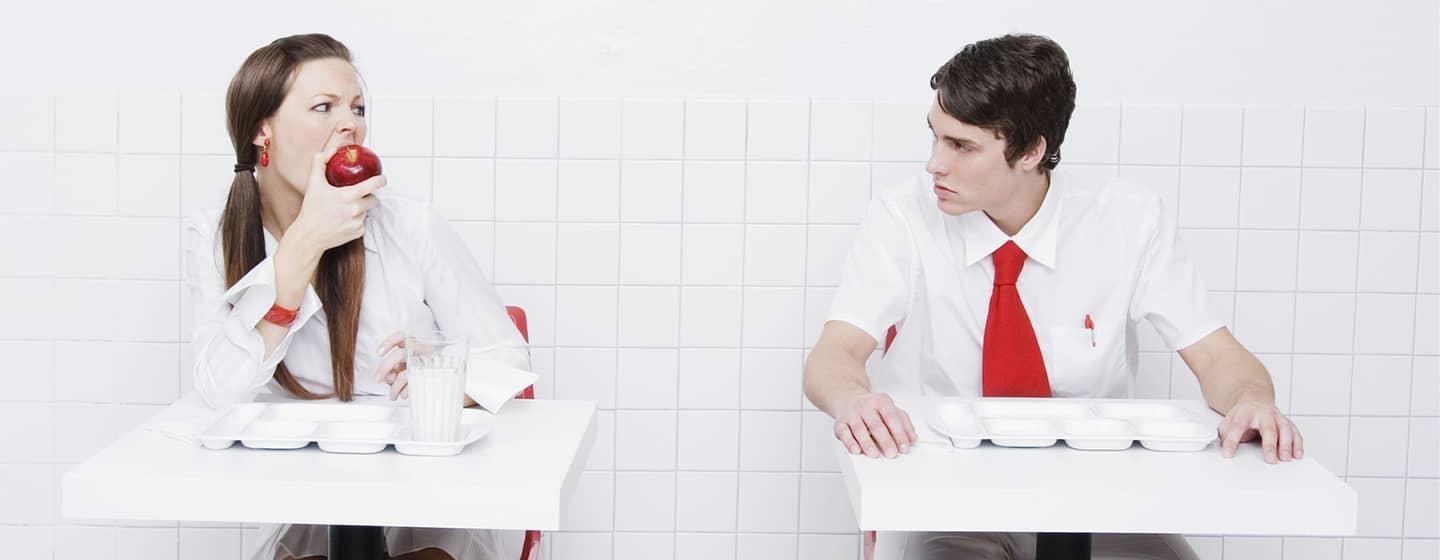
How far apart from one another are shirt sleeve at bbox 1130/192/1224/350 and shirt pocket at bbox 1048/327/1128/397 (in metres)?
0.08

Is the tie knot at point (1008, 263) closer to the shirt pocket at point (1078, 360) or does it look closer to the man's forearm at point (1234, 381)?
the shirt pocket at point (1078, 360)

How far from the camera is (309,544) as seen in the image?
1.90 metres

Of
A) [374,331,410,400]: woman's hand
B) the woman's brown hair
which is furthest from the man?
the woman's brown hair

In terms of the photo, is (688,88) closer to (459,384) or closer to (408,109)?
(408,109)

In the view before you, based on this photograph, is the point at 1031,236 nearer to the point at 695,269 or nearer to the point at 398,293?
the point at 695,269

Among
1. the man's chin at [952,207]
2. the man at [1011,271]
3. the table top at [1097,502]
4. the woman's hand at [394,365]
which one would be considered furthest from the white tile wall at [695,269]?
the table top at [1097,502]

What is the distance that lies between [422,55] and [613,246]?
509 mm

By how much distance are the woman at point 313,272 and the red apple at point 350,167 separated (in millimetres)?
14

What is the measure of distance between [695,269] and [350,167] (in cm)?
93

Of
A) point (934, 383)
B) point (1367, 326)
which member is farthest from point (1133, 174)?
point (934, 383)

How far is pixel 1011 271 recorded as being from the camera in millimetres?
2027

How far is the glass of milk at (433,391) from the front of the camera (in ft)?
4.93

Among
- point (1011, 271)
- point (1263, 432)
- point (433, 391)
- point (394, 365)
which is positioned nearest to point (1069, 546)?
point (1263, 432)

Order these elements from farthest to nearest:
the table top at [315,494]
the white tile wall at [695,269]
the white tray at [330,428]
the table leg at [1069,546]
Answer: the white tile wall at [695,269] < the table leg at [1069,546] < the white tray at [330,428] < the table top at [315,494]
